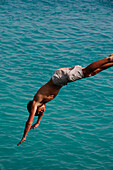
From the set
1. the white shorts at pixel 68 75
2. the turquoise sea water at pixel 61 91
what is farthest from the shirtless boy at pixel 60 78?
the turquoise sea water at pixel 61 91

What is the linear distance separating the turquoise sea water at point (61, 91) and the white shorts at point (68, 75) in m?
5.91

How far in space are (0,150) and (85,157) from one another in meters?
3.65

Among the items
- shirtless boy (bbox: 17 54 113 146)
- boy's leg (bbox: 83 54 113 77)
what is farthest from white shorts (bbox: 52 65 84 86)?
boy's leg (bbox: 83 54 113 77)

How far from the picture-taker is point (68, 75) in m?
9.75

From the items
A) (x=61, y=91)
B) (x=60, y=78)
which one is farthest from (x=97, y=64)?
(x=61, y=91)

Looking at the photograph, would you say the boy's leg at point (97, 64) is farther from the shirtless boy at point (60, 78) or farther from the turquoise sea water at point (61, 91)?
the turquoise sea water at point (61, 91)

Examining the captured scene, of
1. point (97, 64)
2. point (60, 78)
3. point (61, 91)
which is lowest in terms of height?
point (61, 91)

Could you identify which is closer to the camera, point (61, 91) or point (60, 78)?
point (60, 78)

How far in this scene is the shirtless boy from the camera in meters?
9.45

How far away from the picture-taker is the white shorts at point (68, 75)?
31.9 feet

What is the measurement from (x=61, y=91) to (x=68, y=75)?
→ 10144mm

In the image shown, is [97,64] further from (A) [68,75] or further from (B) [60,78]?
(B) [60,78]

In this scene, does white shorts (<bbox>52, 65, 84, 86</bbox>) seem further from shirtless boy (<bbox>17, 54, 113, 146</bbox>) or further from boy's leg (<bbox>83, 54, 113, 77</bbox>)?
boy's leg (<bbox>83, 54, 113, 77</bbox>)

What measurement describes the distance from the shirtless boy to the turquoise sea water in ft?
16.6
